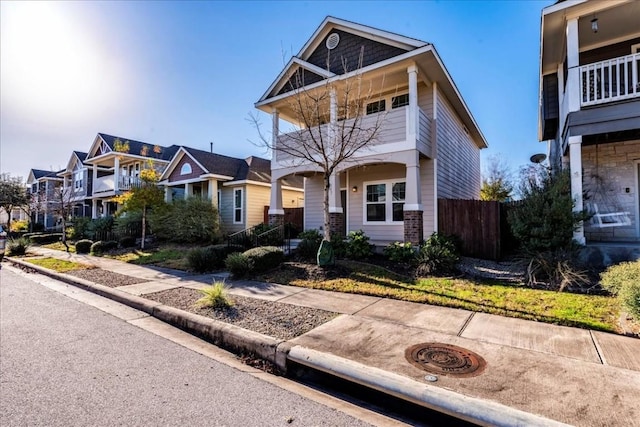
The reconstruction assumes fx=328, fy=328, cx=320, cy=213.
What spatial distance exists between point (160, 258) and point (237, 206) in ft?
24.0

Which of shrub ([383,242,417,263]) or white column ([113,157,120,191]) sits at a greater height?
white column ([113,157,120,191])

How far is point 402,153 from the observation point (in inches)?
409

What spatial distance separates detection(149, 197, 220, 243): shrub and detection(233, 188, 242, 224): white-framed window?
1.86 metres

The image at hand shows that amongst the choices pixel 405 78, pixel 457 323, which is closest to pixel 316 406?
pixel 457 323

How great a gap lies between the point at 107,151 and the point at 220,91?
17.2m

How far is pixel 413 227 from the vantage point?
32.7 feet

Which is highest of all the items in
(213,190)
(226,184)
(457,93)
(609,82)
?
(457,93)

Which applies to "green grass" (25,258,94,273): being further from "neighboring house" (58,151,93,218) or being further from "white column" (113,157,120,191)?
"neighboring house" (58,151,93,218)

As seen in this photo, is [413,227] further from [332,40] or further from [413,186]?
[332,40]

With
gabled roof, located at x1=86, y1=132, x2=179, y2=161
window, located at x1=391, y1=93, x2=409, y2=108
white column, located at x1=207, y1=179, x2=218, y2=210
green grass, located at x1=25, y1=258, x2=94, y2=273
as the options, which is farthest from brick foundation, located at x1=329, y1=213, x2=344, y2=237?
gabled roof, located at x1=86, y1=132, x2=179, y2=161

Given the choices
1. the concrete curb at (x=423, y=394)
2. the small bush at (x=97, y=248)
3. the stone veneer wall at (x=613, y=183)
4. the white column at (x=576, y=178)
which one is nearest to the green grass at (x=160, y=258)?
the small bush at (x=97, y=248)

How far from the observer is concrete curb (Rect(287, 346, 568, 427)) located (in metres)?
2.58

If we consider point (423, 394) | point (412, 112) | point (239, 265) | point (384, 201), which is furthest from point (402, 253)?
point (423, 394)

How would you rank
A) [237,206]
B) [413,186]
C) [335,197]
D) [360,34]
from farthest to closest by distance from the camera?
[237,206]
[360,34]
[335,197]
[413,186]
